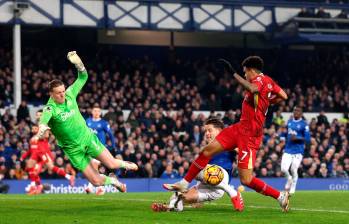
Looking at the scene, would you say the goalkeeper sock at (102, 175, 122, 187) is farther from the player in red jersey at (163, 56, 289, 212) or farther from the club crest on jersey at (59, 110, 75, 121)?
the club crest on jersey at (59, 110, 75, 121)

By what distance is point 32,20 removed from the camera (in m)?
37.2

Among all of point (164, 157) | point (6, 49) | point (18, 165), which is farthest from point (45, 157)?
point (6, 49)

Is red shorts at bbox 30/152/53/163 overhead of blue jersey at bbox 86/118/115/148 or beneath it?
beneath

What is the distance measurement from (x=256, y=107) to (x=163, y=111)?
21110 mm

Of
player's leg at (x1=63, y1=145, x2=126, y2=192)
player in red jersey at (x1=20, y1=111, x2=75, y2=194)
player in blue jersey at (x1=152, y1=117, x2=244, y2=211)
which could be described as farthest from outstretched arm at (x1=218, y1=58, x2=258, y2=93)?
player in red jersey at (x1=20, y1=111, x2=75, y2=194)

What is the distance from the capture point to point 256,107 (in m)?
16.2

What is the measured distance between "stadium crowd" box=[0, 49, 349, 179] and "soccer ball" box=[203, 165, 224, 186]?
13448 millimetres

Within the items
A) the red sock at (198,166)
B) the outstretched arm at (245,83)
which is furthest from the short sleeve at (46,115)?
the outstretched arm at (245,83)

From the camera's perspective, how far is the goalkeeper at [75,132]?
55.0 ft

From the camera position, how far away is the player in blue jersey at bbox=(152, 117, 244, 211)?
16453mm

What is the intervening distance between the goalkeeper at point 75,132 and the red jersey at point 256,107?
2180 millimetres

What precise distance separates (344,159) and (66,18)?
12200mm

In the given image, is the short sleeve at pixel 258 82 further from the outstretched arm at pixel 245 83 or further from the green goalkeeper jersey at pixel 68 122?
the green goalkeeper jersey at pixel 68 122

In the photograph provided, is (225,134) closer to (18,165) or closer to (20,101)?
(18,165)
